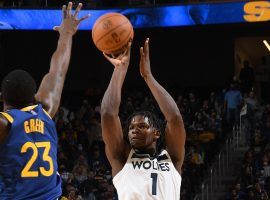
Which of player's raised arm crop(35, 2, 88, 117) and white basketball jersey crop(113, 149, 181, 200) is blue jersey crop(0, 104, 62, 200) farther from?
white basketball jersey crop(113, 149, 181, 200)

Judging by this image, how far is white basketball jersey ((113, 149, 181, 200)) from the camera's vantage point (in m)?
4.16

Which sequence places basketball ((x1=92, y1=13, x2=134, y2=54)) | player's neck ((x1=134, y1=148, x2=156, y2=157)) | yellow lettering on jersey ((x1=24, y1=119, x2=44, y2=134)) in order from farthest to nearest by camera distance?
basketball ((x1=92, y1=13, x2=134, y2=54)) < player's neck ((x1=134, y1=148, x2=156, y2=157)) < yellow lettering on jersey ((x1=24, y1=119, x2=44, y2=134))

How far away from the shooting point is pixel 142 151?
431 centimetres

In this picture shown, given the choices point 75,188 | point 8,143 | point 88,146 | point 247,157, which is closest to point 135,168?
point 8,143

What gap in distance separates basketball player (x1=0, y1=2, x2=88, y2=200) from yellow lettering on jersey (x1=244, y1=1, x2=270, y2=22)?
11.8m

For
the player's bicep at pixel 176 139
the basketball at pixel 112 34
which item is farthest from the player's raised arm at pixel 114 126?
the basketball at pixel 112 34

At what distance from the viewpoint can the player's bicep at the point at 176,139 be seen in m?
4.36

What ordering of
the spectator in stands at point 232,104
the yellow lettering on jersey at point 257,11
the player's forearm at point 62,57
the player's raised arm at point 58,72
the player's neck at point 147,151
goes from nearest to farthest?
the player's raised arm at point 58,72
the player's forearm at point 62,57
the player's neck at point 147,151
the yellow lettering on jersey at point 257,11
the spectator in stands at point 232,104

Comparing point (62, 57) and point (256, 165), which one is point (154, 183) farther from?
point (256, 165)

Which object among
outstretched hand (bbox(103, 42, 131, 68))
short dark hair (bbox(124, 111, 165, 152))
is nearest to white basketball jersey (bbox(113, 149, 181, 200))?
short dark hair (bbox(124, 111, 165, 152))

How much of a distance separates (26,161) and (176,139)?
143 centimetres

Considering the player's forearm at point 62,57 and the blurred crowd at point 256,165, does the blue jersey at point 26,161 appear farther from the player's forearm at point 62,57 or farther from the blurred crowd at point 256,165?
the blurred crowd at point 256,165

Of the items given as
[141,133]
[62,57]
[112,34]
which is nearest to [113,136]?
[141,133]

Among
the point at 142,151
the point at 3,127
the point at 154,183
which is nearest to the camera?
the point at 3,127
